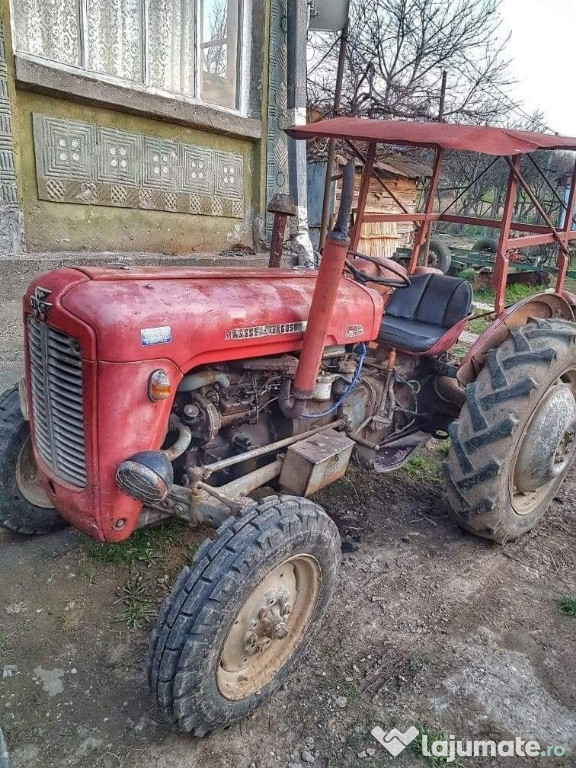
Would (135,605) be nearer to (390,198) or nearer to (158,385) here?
(158,385)

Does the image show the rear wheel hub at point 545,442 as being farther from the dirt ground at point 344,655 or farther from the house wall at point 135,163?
the house wall at point 135,163

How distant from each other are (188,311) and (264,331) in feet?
1.21

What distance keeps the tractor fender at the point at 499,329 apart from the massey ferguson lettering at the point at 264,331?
43.0 inches

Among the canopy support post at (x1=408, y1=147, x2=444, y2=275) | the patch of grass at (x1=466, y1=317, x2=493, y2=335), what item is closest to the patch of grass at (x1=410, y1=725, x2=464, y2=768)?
the canopy support post at (x1=408, y1=147, x2=444, y2=275)

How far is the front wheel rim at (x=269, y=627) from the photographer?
190 cm

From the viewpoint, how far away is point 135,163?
16.8ft

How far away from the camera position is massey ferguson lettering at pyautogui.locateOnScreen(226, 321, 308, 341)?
2.16 metres

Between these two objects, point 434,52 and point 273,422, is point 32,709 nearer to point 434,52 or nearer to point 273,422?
point 273,422

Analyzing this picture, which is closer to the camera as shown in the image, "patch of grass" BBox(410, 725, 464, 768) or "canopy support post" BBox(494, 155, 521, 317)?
"patch of grass" BBox(410, 725, 464, 768)

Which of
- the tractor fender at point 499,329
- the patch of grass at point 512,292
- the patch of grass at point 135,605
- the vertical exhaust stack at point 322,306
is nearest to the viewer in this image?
the vertical exhaust stack at point 322,306

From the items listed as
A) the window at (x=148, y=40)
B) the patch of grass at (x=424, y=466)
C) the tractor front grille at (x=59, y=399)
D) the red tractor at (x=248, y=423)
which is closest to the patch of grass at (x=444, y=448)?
the patch of grass at (x=424, y=466)

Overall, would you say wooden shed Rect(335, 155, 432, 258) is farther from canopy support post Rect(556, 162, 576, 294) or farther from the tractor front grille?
the tractor front grille

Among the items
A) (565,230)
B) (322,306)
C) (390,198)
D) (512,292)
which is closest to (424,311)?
(565,230)

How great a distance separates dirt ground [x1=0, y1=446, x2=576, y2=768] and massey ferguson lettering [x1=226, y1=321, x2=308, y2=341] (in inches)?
45.8
